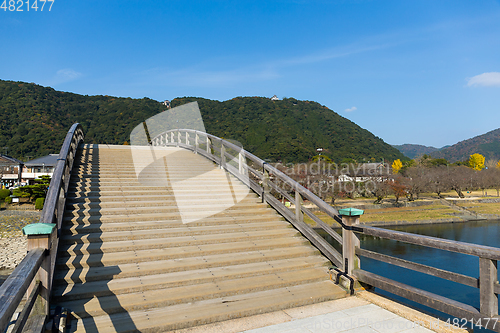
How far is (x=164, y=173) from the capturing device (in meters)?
9.23

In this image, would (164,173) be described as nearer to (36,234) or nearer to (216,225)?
(216,225)

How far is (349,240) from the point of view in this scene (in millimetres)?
4746

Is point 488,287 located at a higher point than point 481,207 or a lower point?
higher

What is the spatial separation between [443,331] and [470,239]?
30.7 metres

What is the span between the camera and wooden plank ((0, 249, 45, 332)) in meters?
1.92

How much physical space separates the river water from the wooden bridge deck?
176 inches

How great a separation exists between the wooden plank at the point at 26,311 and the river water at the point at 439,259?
777 centimetres

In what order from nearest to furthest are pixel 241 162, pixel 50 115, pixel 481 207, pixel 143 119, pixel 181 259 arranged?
pixel 181 259, pixel 241 162, pixel 481 207, pixel 143 119, pixel 50 115

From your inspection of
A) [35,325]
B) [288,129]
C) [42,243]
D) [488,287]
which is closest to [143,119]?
[288,129]

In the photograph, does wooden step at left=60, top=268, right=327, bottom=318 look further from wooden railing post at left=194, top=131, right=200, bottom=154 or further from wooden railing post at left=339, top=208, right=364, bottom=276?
wooden railing post at left=194, top=131, right=200, bottom=154

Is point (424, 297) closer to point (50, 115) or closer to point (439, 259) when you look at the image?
point (439, 259)

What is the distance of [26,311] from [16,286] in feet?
1.62

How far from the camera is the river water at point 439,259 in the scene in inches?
631

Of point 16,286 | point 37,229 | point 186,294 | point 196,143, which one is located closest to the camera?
point 16,286
